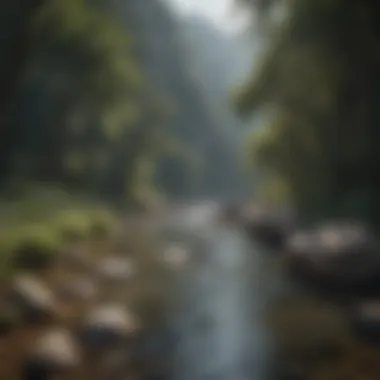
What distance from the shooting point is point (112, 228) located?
1.62 m

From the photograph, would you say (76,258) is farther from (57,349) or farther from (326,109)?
(326,109)

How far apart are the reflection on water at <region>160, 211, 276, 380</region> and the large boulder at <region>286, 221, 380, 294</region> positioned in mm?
146

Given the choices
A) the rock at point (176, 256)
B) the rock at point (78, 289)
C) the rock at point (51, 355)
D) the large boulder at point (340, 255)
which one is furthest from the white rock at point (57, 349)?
the large boulder at point (340, 255)

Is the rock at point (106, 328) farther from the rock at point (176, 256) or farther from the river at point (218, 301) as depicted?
the rock at point (176, 256)

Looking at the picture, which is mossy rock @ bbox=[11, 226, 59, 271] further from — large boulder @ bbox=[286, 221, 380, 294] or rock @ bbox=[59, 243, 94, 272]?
large boulder @ bbox=[286, 221, 380, 294]

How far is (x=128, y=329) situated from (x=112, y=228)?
0.29 m

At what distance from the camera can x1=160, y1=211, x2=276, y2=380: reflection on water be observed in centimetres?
141

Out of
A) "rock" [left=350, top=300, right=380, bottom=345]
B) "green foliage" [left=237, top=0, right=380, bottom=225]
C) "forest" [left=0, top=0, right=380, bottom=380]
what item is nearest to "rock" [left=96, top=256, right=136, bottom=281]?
"forest" [left=0, top=0, right=380, bottom=380]

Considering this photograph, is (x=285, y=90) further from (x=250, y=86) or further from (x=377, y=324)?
(x=377, y=324)

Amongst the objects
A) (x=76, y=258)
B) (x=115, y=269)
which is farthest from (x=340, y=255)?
(x=76, y=258)

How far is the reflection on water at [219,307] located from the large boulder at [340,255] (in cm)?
15

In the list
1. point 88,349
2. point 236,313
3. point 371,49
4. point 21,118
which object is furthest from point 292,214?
point 21,118

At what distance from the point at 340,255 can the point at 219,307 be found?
0.38 meters

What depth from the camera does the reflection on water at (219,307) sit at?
4.63ft
